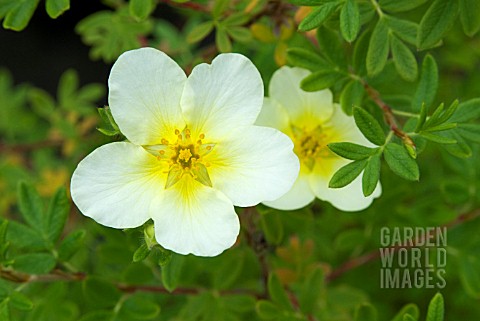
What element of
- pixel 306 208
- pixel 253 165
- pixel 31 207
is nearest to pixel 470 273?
pixel 306 208

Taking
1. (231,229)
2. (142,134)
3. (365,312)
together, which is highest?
(142,134)

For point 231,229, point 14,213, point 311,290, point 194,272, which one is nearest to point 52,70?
point 14,213

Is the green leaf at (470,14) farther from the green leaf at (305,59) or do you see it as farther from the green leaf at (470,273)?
the green leaf at (470,273)

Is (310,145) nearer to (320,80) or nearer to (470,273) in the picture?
(320,80)

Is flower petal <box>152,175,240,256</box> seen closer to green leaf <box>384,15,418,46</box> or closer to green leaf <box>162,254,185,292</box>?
green leaf <box>162,254,185,292</box>

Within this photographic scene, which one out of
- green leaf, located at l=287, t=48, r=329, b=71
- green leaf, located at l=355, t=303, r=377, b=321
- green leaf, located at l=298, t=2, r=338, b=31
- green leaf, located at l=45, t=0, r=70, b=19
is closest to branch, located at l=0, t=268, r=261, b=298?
green leaf, located at l=355, t=303, r=377, b=321

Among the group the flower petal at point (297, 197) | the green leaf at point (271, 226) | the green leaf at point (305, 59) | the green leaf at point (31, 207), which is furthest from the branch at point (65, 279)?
the green leaf at point (305, 59)

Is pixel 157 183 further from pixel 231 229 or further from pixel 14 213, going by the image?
pixel 14 213

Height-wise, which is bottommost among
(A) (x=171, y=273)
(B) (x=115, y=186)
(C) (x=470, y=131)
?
(A) (x=171, y=273)
